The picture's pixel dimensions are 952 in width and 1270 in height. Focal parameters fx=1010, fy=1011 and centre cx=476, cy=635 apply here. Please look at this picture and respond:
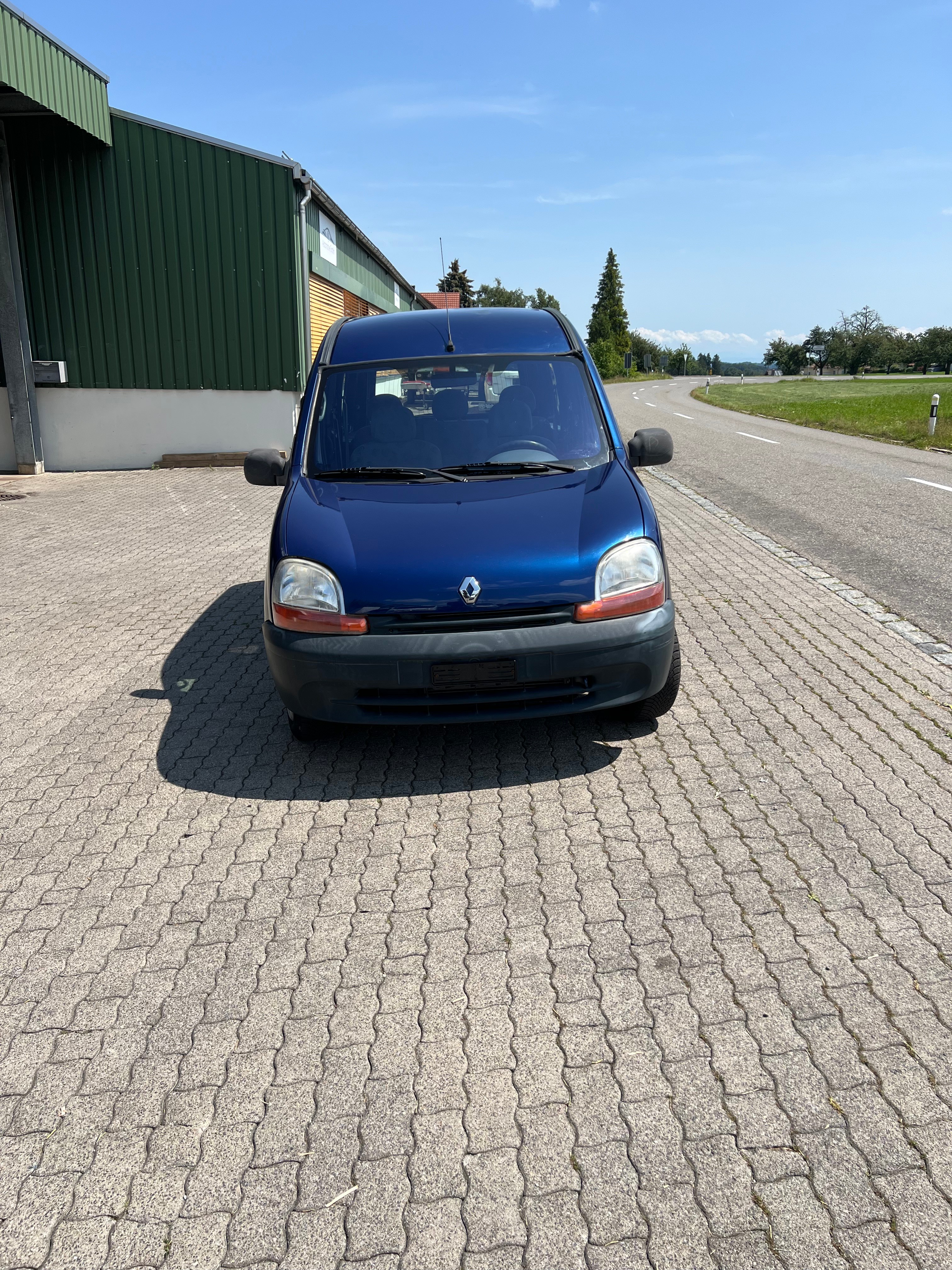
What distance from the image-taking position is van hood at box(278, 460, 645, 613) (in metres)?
4.12

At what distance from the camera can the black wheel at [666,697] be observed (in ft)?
15.4

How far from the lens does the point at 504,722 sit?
16.4ft

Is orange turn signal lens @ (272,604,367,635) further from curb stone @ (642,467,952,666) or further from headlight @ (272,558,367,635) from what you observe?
curb stone @ (642,467,952,666)

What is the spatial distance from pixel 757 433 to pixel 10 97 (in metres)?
16.6

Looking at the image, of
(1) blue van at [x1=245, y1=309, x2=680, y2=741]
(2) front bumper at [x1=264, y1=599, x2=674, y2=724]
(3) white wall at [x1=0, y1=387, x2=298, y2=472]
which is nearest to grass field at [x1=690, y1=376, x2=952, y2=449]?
(3) white wall at [x1=0, y1=387, x2=298, y2=472]

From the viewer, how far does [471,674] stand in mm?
4094

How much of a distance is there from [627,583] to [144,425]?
13.5m

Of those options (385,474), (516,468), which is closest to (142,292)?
(385,474)

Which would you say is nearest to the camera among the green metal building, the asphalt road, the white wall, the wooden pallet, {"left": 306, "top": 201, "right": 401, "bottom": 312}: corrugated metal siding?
the asphalt road

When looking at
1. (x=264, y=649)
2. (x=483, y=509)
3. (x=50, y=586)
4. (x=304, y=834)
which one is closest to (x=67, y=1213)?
(x=304, y=834)

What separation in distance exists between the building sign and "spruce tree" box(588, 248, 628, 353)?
92.6m

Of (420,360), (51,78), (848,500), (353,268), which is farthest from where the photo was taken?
(353,268)

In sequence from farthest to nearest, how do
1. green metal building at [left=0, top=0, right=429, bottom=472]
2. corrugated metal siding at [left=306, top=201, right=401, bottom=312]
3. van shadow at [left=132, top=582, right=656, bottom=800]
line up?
corrugated metal siding at [left=306, top=201, right=401, bottom=312]
green metal building at [left=0, top=0, right=429, bottom=472]
van shadow at [left=132, top=582, right=656, bottom=800]

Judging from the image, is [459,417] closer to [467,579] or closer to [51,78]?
[467,579]
